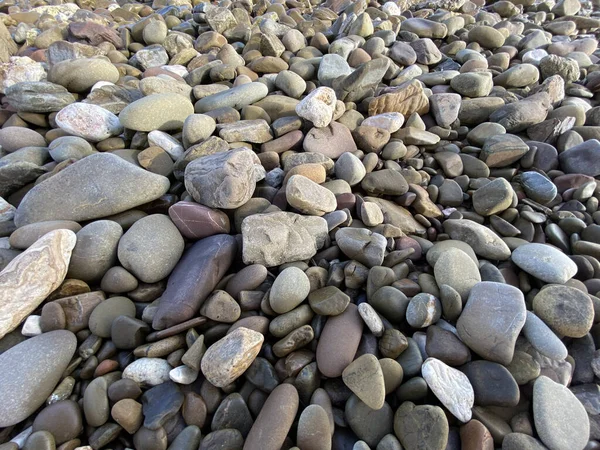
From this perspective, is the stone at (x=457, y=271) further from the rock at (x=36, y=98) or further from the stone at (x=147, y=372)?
the rock at (x=36, y=98)

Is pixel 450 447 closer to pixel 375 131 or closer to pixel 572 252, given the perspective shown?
pixel 572 252

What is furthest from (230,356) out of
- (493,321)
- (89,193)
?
(89,193)

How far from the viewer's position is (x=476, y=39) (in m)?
3.65

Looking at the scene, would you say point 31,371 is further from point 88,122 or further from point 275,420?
point 88,122

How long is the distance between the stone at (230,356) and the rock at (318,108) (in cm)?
Answer: 147

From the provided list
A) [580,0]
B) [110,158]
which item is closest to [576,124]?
[110,158]

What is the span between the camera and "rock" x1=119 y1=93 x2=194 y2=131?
2.21 metres

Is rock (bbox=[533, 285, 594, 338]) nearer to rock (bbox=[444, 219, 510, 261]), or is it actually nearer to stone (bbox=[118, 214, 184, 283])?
rock (bbox=[444, 219, 510, 261])

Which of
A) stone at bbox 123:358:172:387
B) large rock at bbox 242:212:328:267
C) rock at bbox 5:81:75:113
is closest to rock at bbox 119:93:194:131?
rock at bbox 5:81:75:113

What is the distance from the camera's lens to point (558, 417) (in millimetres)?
1237

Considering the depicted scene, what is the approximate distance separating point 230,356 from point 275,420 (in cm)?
27

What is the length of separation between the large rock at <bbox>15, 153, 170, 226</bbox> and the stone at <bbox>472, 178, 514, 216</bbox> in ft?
5.92

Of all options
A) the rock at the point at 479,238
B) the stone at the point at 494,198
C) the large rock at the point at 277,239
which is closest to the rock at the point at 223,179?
the large rock at the point at 277,239

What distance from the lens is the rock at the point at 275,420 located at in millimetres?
1190
